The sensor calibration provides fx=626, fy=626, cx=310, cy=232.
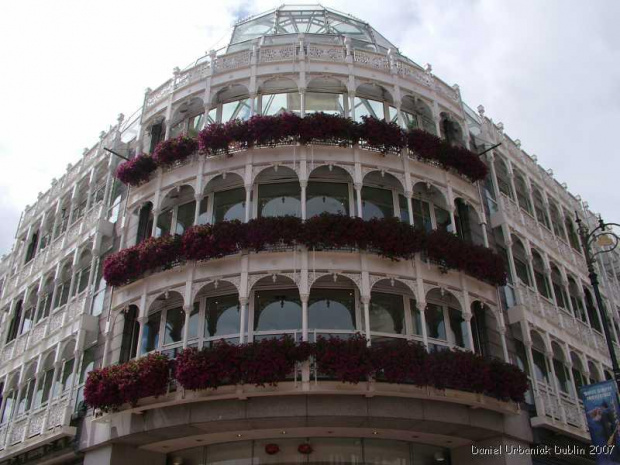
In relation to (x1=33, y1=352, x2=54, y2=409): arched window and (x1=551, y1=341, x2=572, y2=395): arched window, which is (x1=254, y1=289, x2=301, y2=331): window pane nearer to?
(x1=33, y1=352, x2=54, y2=409): arched window

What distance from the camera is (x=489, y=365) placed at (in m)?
17.7

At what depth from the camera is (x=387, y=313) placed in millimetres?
19469

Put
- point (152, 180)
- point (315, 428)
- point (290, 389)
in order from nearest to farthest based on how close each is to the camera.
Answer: point (290, 389) → point (315, 428) → point (152, 180)

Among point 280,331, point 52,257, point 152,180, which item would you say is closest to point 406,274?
point 280,331

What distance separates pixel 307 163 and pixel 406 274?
15.8 feet

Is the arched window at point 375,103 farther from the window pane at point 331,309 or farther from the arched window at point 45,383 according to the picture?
the arched window at point 45,383

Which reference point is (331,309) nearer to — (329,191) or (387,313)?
(387,313)

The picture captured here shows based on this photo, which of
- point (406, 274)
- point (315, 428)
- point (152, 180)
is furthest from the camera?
point (152, 180)

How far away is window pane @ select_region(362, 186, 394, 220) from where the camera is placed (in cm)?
2128

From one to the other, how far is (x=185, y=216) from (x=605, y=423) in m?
14.5

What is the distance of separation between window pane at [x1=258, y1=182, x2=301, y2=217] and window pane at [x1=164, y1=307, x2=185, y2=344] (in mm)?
4149

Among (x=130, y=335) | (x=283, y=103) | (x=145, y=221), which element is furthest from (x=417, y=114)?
(x=130, y=335)

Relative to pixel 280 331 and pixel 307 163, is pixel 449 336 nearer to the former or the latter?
pixel 280 331

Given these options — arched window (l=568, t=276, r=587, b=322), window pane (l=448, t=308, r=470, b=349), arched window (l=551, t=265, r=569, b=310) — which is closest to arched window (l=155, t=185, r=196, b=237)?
window pane (l=448, t=308, r=470, b=349)
